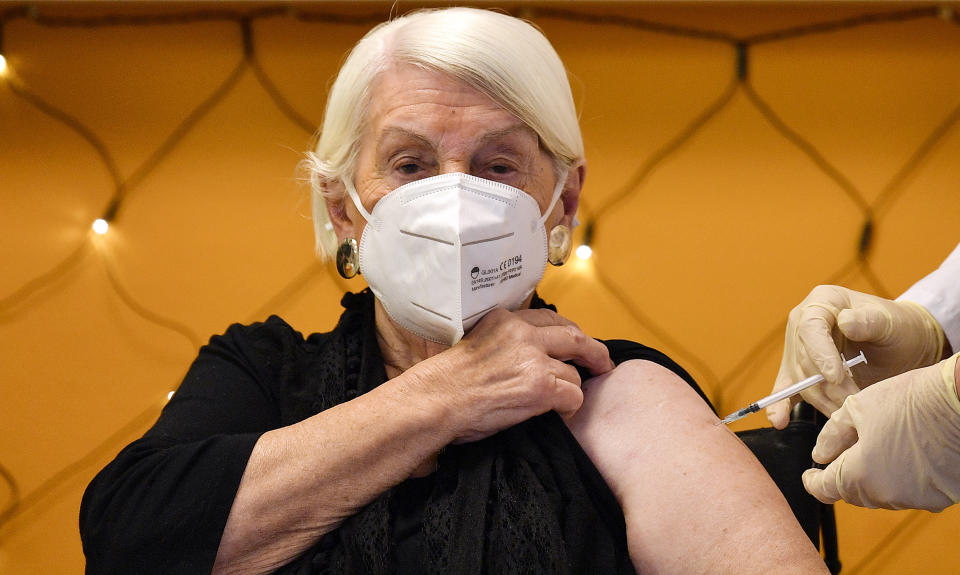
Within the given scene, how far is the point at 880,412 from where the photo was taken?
789 mm

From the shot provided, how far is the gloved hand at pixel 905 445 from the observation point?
2.46 feet

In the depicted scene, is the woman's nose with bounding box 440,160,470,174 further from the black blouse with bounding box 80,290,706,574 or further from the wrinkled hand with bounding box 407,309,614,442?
the black blouse with bounding box 80,290,706,574

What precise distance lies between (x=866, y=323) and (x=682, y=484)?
1.07ft

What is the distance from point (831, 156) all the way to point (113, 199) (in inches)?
56.4

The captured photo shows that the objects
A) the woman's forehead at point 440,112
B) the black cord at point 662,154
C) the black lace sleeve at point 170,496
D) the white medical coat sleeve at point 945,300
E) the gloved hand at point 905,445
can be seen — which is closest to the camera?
the gloved hand at point 905,445

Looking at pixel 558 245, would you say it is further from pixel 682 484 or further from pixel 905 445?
pixel 905 445

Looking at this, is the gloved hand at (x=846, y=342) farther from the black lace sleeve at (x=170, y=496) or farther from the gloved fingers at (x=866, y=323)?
the black lace sleeve at (x=170, y=496)

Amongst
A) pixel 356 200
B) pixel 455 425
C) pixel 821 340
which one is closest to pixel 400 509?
pixel 455 425

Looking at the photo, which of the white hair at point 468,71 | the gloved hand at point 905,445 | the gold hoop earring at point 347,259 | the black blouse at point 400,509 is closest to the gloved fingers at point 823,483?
the gloved hand at point 905,445

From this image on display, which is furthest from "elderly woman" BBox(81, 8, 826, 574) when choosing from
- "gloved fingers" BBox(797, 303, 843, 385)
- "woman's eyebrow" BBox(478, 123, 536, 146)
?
"gloved fingers" BBox(797, 303, 843, 385)

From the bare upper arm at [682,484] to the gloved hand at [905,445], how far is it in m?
0.08

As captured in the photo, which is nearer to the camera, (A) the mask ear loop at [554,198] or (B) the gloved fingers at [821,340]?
(B) the gloved fingers at [821,340]

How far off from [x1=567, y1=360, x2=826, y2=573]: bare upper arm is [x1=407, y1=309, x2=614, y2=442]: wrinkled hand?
0.06 m

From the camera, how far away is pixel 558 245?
3.61 feet
